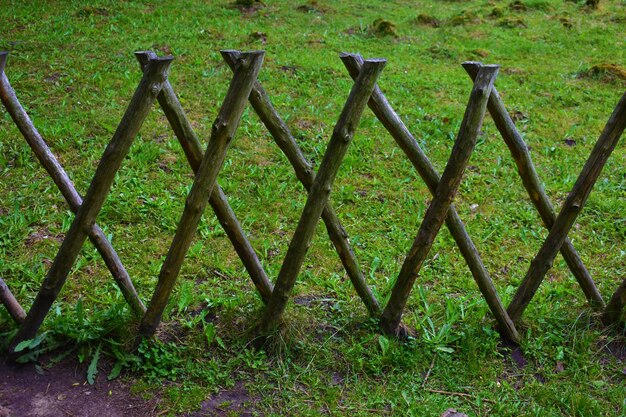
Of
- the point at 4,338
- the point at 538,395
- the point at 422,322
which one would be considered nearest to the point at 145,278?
the point at 4,338

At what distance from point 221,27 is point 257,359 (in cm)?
785

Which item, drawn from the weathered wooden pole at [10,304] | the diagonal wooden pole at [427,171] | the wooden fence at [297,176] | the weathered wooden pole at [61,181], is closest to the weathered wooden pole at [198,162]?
the wooden fence at [297,176]

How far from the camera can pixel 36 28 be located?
9375 millimetres

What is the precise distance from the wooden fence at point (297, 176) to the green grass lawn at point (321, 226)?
0.73 feet

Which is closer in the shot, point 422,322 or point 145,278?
point 422,322

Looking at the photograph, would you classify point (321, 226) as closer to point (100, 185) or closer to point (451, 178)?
point (451, 178)

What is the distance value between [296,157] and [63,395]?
1701 millimetres

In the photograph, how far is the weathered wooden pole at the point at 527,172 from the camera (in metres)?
3.41

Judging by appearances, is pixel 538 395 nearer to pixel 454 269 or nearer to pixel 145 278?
pixel 454 269

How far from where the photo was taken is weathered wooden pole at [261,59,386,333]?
309 cm

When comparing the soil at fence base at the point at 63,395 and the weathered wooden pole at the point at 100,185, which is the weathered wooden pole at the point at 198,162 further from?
the soil at fence base at the point at 63,395

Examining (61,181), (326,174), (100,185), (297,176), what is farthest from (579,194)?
(61,181)

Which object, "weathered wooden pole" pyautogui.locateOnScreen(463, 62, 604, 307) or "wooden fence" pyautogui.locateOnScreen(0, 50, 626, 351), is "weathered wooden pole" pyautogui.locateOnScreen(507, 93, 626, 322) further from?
"weathered wooden pole" pyautogui.locateOnScreen(463, 62, 604, 307)

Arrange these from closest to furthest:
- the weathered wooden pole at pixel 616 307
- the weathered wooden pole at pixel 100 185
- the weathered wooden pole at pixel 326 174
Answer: the weathered wooden pole at pixel 100 185
the weathered wooden pole at pixel 326 174
the weathered wooden pole at pixel 616 307
